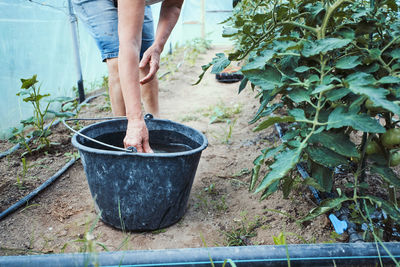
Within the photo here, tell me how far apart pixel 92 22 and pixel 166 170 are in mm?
951

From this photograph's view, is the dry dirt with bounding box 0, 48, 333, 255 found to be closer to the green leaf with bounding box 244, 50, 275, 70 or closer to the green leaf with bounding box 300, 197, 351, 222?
the green leaf with bounding box 300, 197, 351, 222

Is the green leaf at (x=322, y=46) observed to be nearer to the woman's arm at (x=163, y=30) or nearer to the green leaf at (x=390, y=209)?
the green leaf at (x=390, y=209)

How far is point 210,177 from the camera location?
1.62 metres

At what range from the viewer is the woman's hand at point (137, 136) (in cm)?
112

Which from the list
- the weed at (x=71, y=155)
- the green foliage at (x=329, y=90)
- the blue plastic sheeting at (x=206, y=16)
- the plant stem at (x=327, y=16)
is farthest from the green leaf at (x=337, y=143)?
the blue plastic sheeting at (x=206, y=16)

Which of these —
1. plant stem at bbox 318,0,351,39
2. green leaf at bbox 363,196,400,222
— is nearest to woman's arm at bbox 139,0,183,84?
plant stem at bbox 318,0,351,39

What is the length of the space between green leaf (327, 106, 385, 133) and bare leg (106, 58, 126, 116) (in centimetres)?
120

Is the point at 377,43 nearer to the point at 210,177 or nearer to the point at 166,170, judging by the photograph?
the point at 166,170

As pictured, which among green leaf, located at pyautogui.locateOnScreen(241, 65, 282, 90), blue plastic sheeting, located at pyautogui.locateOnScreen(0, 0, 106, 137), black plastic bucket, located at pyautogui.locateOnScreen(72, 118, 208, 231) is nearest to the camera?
green leaf, located at pyautogui.locateOnScreen(241, 65, 282, 90)

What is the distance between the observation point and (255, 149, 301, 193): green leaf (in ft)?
2.09

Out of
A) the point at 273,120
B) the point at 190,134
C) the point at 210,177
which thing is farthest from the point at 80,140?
the point at 273,120

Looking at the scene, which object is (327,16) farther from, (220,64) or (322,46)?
(220,64)

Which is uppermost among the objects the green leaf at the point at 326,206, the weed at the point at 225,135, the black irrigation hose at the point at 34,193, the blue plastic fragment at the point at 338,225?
the green leaf at the point at 326,206

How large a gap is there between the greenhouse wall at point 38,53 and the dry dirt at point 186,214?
1.32 ft
